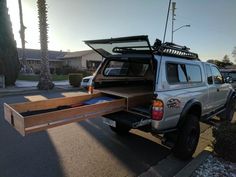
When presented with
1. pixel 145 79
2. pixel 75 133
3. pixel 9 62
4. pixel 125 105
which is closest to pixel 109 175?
pixel 125 105

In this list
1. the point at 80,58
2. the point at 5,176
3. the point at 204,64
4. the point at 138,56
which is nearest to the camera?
the point at 5,176

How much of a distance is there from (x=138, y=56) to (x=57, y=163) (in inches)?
108

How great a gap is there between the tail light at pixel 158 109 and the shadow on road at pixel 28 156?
1909 millimetres

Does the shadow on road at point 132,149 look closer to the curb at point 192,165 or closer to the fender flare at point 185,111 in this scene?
the curb at point 192,165

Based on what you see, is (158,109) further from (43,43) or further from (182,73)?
(43,43)

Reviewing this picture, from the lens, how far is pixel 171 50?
4.21 metres

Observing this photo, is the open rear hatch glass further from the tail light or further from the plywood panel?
the plywood panel

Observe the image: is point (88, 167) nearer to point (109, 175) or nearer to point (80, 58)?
point (109, 175)

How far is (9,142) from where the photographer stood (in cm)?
482

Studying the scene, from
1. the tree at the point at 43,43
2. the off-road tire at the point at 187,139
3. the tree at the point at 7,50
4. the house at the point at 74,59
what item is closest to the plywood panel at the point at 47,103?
the off-road tire at the point at 187,139

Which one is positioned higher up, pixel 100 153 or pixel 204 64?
pixel 204 64

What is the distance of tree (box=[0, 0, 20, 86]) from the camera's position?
15844 millimetres

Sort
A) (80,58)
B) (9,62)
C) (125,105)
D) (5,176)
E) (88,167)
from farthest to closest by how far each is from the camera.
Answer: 1. (80,58)
2. (9,62)
3. (125,105)
4. (88,167)
5. (5,176)

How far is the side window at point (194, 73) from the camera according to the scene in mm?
4582
